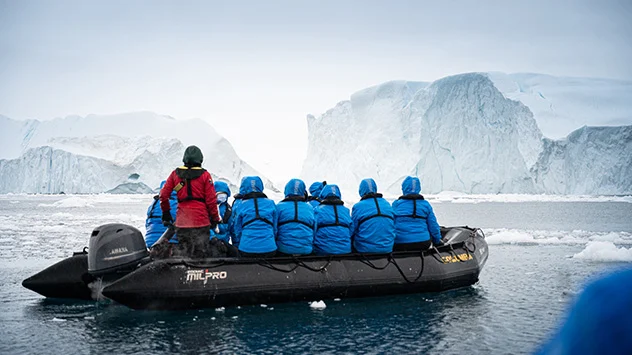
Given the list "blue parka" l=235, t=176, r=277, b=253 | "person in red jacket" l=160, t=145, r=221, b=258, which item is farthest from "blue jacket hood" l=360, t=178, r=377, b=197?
"person in red jacket" l=160, t=145, r=221, b=258

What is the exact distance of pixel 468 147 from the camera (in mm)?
39469

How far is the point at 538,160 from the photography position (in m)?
41.1

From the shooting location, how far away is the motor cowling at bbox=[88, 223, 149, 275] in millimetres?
6023

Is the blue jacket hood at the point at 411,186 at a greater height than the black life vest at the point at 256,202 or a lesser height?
greater

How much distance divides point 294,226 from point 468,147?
3501 centimetres

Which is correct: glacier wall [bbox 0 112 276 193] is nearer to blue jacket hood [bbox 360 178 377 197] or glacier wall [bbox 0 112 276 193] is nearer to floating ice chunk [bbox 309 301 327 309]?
blue jacket hood [bbox 360 178 377 197]

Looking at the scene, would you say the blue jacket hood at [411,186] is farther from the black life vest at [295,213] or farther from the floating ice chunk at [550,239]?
the floating ice chunk at [550,239]

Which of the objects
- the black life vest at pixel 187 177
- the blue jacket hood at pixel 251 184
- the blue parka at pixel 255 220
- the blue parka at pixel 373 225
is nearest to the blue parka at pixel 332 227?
the blue parka at pixel 373 225

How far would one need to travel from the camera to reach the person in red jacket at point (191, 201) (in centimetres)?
616

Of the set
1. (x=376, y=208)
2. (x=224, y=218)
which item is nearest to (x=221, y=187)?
(x=224, y=218)

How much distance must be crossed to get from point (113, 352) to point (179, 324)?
97 cm

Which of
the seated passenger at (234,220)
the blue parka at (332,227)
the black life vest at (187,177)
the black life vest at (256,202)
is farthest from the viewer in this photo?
the blue parka at (332,227)

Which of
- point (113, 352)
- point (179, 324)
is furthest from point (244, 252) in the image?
point (113, 352)

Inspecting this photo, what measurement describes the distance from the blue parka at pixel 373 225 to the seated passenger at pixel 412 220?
29 centimetres
